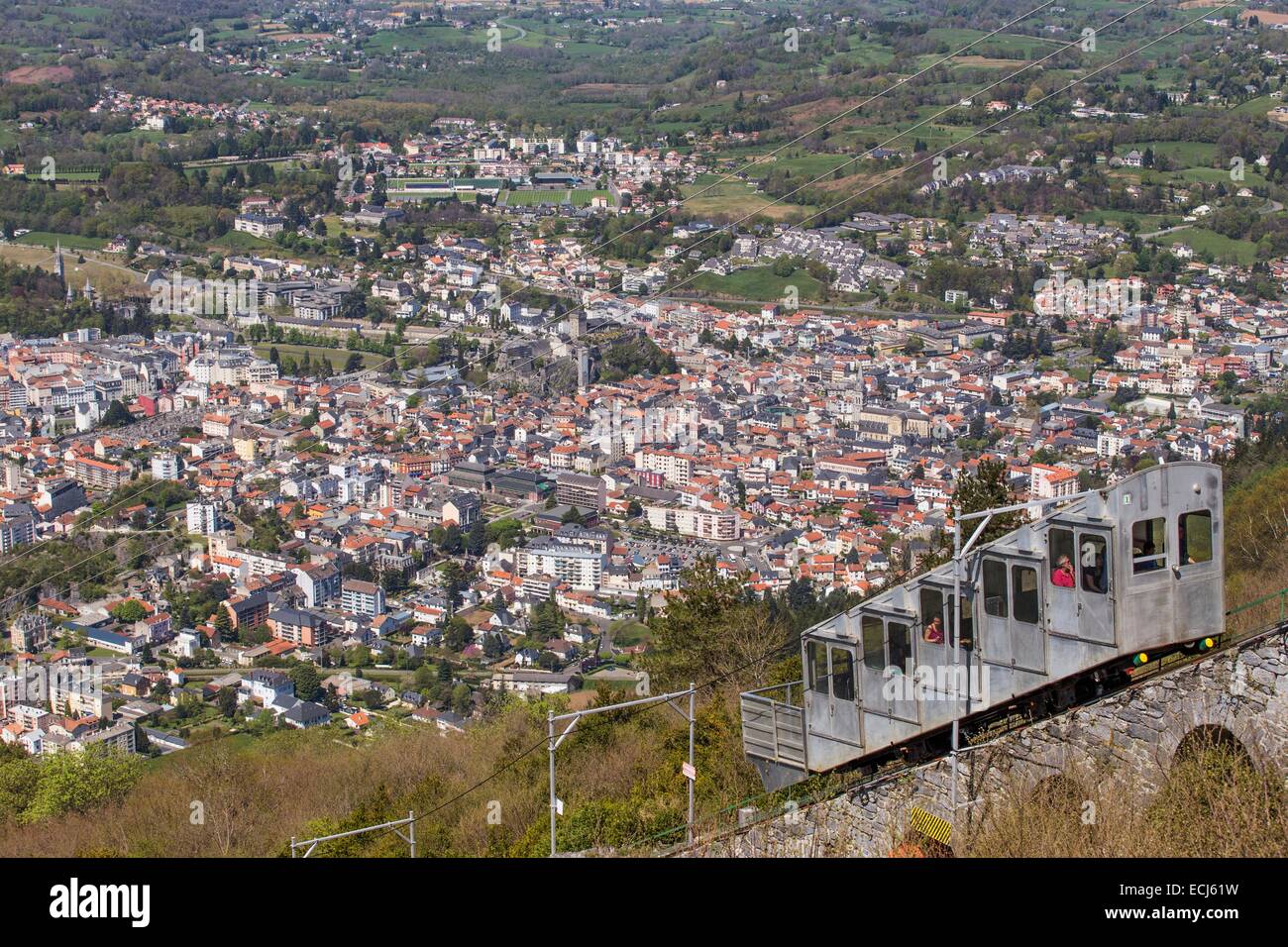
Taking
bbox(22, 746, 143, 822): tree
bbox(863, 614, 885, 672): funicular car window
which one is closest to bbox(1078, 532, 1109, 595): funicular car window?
bbox(863, 614, 885, 672): funicular car window

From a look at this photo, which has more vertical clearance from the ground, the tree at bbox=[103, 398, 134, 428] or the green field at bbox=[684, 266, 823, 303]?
the green field at bbox=[684, 266, 823, 303]

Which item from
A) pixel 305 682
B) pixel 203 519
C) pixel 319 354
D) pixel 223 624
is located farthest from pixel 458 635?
pixel 319 354

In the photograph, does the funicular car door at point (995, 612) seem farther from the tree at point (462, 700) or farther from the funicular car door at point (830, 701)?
the tree at point (462, 700)

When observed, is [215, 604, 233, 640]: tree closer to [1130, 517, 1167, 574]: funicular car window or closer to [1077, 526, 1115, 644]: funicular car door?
[1077, 526, 1115, 644]: funicular car door

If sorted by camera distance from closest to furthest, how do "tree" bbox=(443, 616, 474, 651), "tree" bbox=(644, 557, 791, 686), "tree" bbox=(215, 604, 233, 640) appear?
"tree" bbox=(644, 557, 791, 686), "tree" bbox=(443, 616, 474, 651), "tree" bbox=(215, 604, 233, 640)

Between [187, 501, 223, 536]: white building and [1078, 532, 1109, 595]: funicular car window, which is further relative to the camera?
[187, 501, 223, 536]: white building
